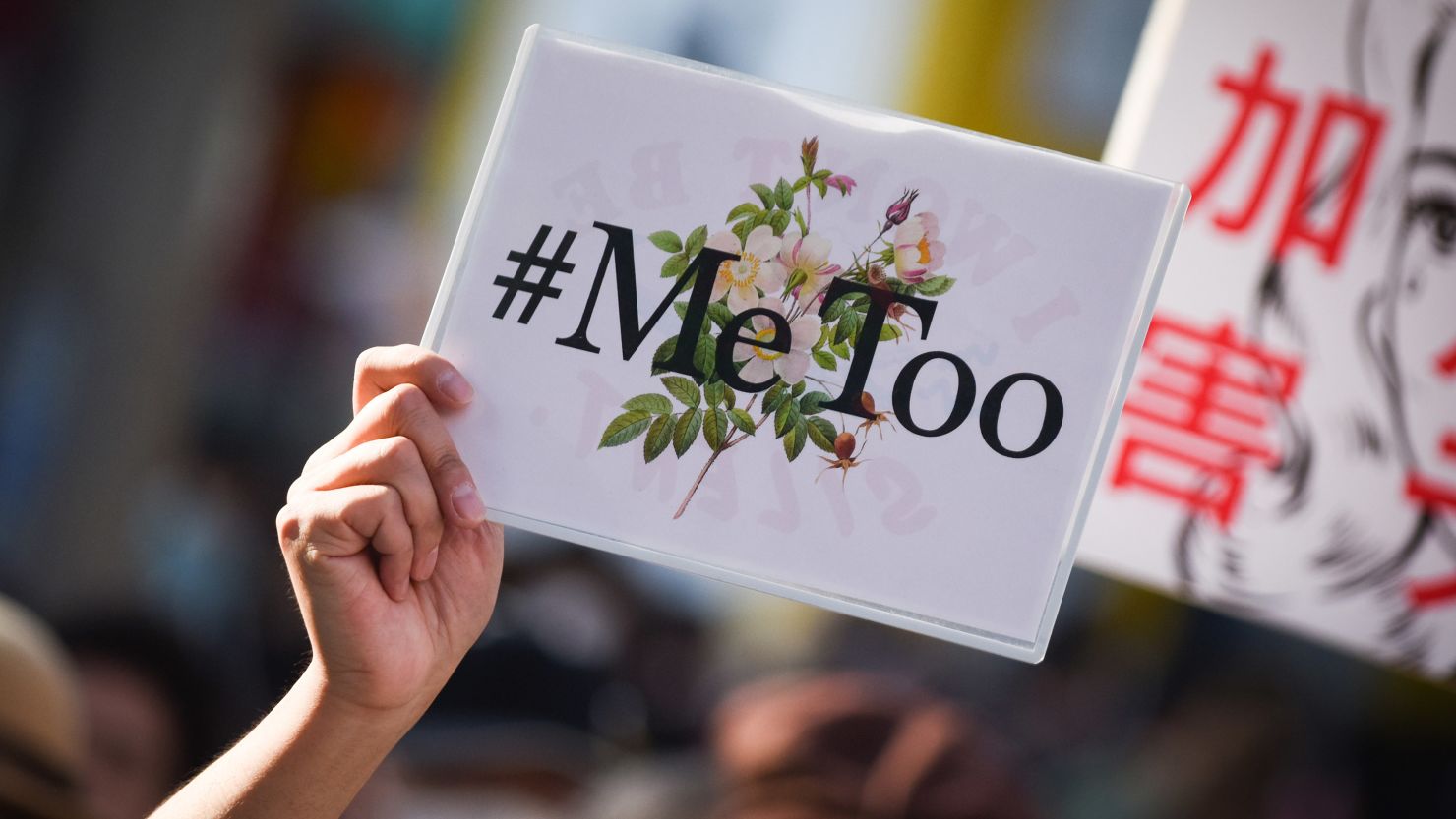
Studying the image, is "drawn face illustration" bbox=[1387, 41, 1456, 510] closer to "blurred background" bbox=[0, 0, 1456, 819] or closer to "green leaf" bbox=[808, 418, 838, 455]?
"blurred background" bbox=[0, 0, 1456, 819]

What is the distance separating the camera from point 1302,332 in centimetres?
190

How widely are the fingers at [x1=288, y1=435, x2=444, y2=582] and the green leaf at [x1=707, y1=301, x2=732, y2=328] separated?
28 cm

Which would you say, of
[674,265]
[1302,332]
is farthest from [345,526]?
[1302,332]

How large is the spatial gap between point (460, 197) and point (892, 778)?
71.5 inches

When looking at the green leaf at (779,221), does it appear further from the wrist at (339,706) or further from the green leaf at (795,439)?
the wrist at (339,706)

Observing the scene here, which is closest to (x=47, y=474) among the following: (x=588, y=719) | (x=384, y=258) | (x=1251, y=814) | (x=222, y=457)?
(x=222, y=457)

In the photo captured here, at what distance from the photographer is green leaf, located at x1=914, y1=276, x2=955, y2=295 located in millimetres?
1045

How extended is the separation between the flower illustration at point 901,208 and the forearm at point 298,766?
0.64 metres

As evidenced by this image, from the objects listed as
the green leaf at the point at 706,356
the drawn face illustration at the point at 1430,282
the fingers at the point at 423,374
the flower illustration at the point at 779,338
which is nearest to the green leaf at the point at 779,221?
the flower illustration at the point at 779,338

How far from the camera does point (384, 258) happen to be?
2828 mm

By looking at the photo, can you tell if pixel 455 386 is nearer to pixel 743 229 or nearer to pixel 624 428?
pixel 624 428

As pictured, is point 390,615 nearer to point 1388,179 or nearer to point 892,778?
point 892,778

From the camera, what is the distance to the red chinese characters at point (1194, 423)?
1915 millimetres

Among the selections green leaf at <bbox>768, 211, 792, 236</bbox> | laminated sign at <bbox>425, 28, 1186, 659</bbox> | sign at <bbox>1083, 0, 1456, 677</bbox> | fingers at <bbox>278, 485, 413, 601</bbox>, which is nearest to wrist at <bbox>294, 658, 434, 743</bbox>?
fingers at <bbox>278, 485, 413, 601</bbox>
